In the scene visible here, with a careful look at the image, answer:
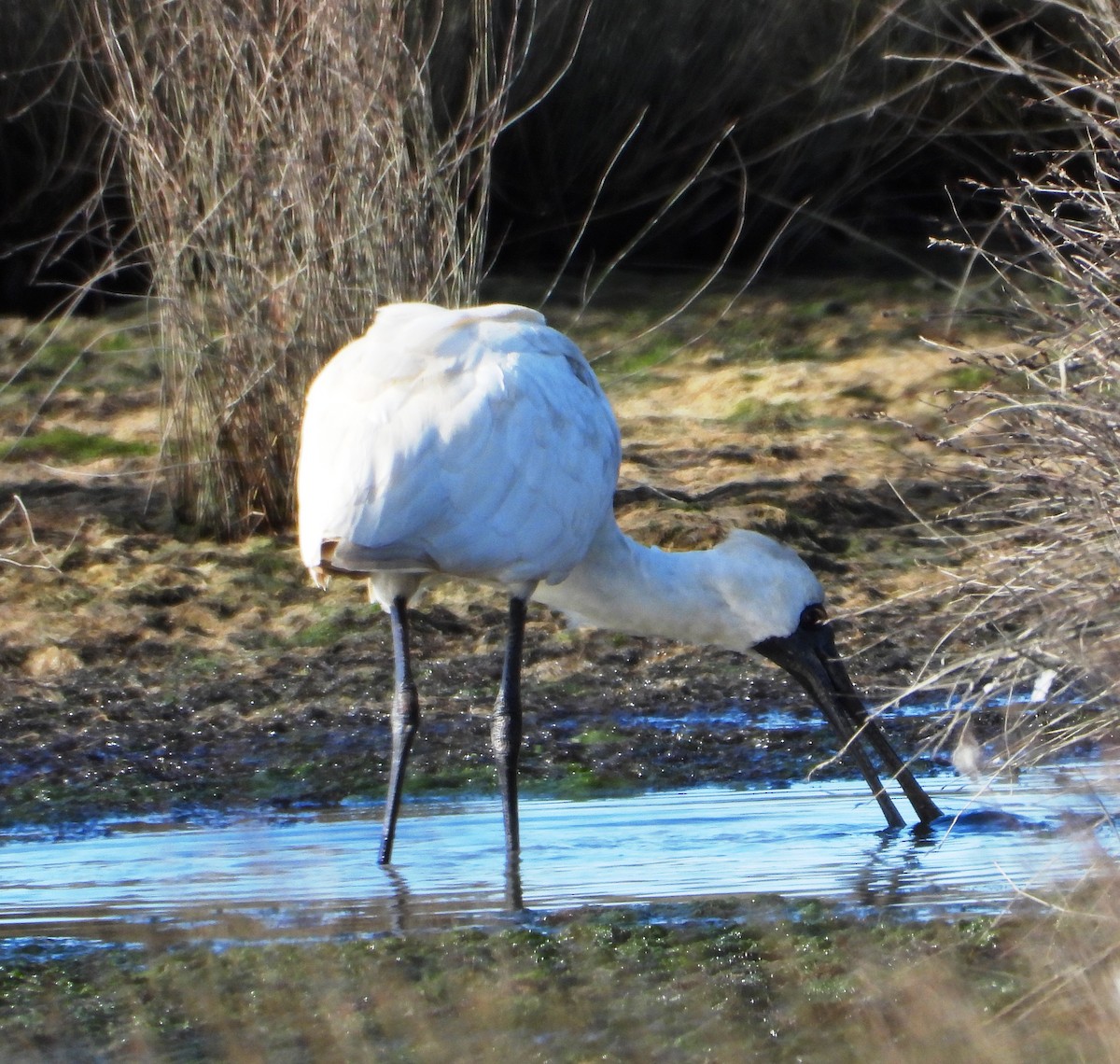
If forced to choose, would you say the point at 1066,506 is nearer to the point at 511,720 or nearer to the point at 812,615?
the point at 812,615

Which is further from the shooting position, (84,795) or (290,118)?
(290,118)

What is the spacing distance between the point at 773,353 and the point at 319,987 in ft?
21.1

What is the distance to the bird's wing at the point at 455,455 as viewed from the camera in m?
5.06

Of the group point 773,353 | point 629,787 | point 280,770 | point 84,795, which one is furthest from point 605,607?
point 773,353

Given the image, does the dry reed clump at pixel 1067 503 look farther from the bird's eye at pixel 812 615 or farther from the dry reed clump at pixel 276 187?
the dry reed clump at pixel 276 187

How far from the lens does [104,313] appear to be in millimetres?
10328

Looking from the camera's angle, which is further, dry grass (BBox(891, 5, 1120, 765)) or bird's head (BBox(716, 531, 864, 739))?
bird's head (BBox(716, 531, 864, 739))

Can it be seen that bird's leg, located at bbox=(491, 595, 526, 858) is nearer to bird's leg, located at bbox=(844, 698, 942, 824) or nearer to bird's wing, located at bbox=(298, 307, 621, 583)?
bird's wing, located at bbox=(298, 307, 621, 583)

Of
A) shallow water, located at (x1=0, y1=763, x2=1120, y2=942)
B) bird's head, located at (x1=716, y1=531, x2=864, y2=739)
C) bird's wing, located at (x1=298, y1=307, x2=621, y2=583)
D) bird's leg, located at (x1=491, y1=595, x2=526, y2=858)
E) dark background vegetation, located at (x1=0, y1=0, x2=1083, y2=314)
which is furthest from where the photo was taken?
dark background vegetation, located at (x1=0, y1=0, x2=1083, y2=314)

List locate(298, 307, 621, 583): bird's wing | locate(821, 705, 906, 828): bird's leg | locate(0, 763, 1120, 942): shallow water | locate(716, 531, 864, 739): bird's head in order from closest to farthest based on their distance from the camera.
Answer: locate(0, 763, 1120, 942): shallow water → locate(298, 307, 621, 583): bird's wing → locate(821, 705, 906, 828): bird's leg → locate(716, 531, 864, 739): bird's head

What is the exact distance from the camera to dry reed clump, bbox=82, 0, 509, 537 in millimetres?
7078

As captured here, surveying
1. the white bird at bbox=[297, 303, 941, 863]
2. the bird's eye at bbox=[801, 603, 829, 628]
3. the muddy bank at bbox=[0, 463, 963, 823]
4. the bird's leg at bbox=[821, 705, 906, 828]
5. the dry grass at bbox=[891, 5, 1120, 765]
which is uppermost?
the dry grass at bbox=[891, 5, 1120, 765]

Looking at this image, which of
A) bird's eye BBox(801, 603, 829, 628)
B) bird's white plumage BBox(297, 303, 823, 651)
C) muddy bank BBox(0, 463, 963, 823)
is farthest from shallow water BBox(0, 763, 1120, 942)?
bird's white plumage BBox(297, 303, 823, 651)

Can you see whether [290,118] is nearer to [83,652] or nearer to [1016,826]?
[83,652]
